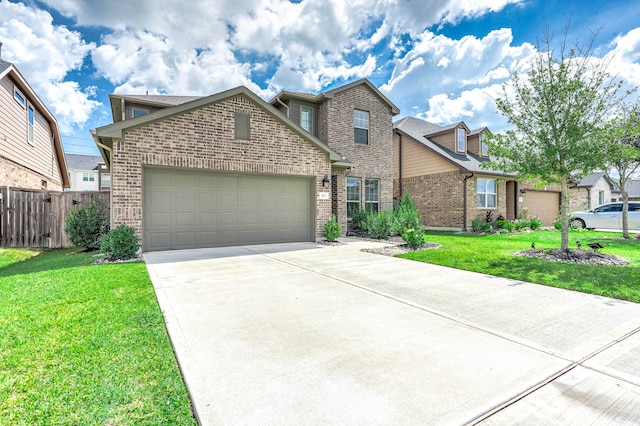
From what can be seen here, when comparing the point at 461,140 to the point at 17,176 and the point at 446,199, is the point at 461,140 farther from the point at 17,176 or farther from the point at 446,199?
the point at 17,176

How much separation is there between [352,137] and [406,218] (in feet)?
16.9

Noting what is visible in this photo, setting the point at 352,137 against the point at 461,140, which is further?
the point at 461,140

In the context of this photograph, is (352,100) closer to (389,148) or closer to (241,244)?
(389,148)

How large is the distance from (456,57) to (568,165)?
11.3 metres

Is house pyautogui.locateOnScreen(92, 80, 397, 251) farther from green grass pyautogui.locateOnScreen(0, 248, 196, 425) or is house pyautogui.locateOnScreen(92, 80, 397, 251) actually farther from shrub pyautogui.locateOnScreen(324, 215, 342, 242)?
green grass pyautogui.locateOnScreen(0, 248, 196, 425)

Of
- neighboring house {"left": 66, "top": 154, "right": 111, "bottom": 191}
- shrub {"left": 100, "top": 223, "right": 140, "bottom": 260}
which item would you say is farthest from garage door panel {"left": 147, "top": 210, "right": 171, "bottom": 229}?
neighboring house {"left": 66, "top": 154, "right": 111, "bottom": 191}

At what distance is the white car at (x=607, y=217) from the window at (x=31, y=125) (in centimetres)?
2612

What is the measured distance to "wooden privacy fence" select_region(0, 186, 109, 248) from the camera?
902 centimetres

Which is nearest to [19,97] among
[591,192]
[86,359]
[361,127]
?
[361,127]

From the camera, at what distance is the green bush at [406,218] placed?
9.85 metres

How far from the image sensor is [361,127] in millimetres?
14383

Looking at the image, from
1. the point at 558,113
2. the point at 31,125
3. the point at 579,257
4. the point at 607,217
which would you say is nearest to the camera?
the point at 579,257

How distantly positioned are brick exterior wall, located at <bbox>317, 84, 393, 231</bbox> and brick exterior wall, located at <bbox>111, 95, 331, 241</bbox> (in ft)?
7.98

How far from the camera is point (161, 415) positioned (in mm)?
1910
